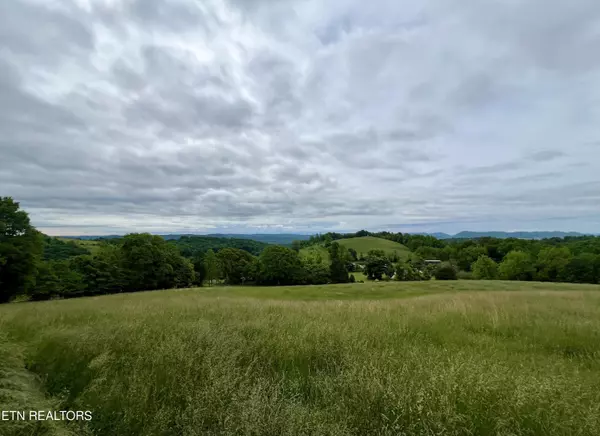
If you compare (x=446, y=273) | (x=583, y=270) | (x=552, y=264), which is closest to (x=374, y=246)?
(x=446, y=273)

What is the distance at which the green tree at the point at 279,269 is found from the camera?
74.7m

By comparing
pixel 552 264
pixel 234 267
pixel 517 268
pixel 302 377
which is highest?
pixel 302 377

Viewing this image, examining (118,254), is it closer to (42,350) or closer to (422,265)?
(42,350)

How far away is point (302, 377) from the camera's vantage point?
4.58 meters

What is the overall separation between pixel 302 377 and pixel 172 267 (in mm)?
64974

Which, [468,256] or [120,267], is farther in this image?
[468,256]

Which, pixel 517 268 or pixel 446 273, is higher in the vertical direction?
pixel 517 268

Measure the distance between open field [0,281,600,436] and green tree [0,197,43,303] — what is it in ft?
111

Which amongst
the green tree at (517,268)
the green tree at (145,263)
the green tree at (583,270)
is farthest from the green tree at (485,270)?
the green tree at (145,263)

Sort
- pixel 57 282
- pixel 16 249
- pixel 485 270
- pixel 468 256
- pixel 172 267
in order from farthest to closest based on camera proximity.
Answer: pixel 468 256 < pixel 485 270 < pixel 172 267 < pixel 57 282 < pixel 16 249

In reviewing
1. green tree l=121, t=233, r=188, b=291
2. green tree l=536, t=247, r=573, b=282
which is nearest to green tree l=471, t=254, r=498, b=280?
green tree l=536, t=247, r=573, b=282

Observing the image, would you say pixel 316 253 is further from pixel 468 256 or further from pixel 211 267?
pixel 468 256

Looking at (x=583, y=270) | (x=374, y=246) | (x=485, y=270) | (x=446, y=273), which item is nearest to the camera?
(x=583, y=270)

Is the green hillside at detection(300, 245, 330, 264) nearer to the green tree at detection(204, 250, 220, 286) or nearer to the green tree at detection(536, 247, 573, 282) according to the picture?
the green tree at detection(204, 250, 220, 286)
